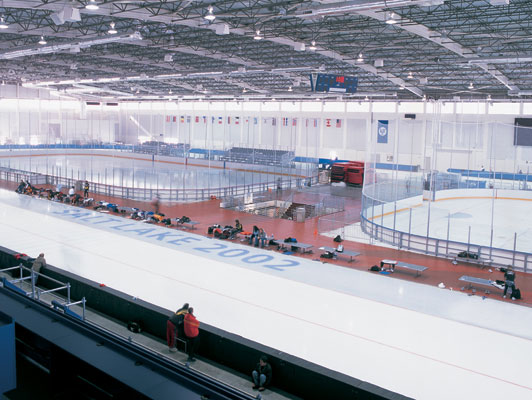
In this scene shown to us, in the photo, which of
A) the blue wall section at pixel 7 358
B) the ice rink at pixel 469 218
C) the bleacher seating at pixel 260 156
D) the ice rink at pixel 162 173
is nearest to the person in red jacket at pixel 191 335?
the blue wall section at pixel 7 358

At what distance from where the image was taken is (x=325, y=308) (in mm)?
11914

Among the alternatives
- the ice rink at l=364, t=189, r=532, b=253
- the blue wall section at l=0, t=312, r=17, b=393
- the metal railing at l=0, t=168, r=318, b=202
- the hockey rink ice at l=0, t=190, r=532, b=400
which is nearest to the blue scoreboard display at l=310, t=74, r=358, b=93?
the ice rink at l=364, t=189, r=532, b=253

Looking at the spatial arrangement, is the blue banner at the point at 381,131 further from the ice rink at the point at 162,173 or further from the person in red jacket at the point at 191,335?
the person in red jacket at the point at 191,335

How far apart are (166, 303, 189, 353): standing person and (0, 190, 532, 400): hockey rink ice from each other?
1987mm

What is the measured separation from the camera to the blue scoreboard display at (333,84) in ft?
73.7

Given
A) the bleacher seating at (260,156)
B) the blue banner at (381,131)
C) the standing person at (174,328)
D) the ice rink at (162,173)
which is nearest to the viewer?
the standing person at (174,328)

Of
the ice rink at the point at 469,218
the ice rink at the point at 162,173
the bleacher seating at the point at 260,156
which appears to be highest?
the bleacher seating at the point at 260,156

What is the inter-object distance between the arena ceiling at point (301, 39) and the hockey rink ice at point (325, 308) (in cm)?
819

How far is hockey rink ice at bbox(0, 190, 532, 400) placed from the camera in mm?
8820

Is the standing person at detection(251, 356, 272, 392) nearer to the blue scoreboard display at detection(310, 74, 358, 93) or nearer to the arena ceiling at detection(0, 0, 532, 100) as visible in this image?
the arena ceiling at detection(0, 0, 532, 100)

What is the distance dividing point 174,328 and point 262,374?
195 cm

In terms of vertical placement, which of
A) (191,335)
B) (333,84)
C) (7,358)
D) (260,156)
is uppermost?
(333,84)

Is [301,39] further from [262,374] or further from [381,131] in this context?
[262,374]

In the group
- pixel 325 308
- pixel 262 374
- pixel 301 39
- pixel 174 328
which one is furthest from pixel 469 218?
pixel 262 374
